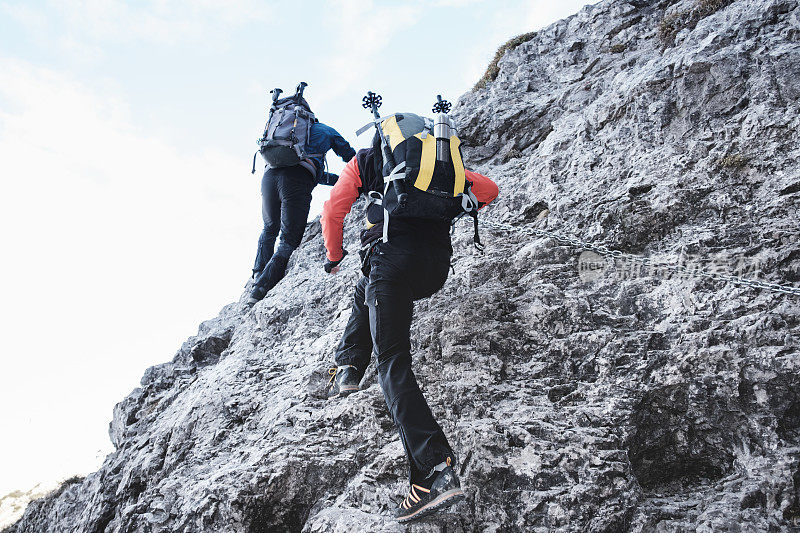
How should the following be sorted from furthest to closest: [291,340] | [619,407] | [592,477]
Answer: [291,340] < [619,407] < [592,477]

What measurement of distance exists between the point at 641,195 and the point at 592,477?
3.84 metres

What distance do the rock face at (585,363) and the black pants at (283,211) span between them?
50.4 inches

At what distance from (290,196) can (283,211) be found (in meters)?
0.35

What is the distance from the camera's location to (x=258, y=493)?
5340 mm

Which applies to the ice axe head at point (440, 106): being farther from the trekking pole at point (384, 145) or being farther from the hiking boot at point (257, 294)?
the hiking boot at point (257, 294)

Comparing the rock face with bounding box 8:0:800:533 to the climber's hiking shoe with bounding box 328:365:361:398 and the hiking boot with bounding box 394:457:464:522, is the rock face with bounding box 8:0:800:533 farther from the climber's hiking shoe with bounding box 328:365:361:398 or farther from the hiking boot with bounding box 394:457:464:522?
the hiking boot with bounding box 394:457:464:522

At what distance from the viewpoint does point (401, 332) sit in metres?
5.06

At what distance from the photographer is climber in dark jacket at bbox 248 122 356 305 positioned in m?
10.4

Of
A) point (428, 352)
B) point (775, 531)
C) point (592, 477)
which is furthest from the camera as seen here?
point (428, 352)

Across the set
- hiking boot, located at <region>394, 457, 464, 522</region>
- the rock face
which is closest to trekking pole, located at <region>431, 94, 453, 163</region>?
the rock face

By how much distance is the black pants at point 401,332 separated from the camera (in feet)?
14.4

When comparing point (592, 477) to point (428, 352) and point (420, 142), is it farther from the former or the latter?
point (420, 142)

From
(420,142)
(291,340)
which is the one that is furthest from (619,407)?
(291,340)

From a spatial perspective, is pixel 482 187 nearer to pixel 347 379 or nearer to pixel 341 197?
pixel 341 197
